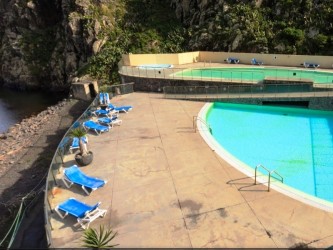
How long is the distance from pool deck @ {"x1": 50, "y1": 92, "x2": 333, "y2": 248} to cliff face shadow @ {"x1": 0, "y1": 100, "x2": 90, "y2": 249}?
104 centimetres

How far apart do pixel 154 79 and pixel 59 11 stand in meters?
41.8

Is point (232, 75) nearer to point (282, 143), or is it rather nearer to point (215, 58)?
point (282, 143)

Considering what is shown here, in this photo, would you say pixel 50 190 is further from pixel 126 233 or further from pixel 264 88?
pixel 264 88

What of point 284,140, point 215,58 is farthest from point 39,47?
point 284,140

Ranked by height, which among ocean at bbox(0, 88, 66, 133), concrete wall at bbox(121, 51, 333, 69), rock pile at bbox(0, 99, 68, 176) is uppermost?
concrete wall at bbox(121, 51, 333, 69)

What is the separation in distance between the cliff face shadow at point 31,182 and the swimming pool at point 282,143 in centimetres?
862

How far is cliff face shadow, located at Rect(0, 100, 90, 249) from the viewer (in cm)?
1120

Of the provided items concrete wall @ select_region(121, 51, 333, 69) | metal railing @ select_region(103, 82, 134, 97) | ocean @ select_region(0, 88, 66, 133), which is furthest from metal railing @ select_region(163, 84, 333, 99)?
ocean @ select_region(0, 88, 66, 133)

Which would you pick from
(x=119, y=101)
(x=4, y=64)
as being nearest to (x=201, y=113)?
(x=119, y=101)

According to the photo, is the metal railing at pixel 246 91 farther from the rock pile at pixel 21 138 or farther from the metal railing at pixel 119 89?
the rock pile at pixel 21 138

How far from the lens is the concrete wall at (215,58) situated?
31.0m

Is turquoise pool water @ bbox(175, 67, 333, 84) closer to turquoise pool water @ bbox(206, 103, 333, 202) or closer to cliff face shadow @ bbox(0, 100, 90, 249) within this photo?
turquoise pool water @ bbox(206, 103, 333, 202)

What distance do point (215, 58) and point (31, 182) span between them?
25125 mm

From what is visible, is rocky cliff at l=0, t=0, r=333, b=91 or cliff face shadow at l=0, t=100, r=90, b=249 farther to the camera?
rocky cliff at l=0, t=0, r=333, b=91
